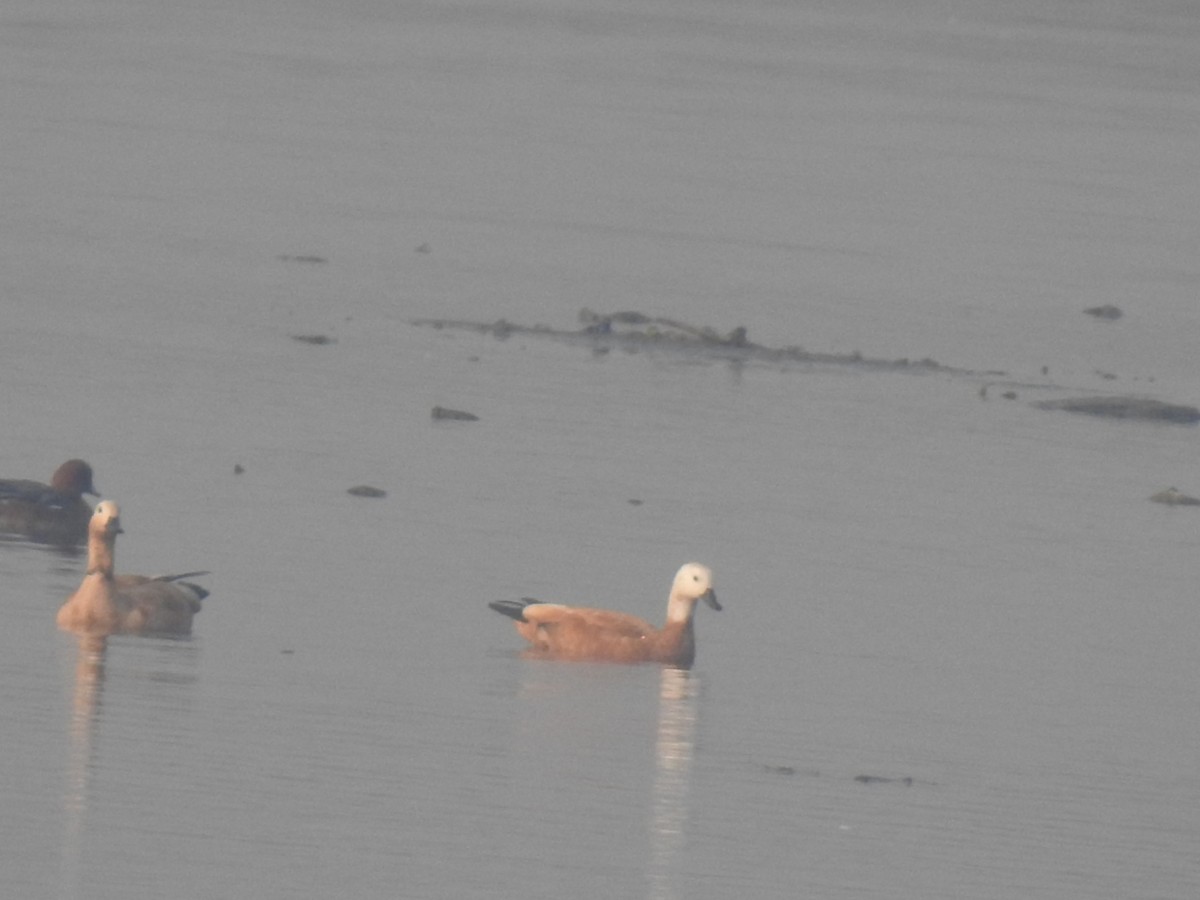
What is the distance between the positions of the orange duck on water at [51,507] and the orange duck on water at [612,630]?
8.91ft

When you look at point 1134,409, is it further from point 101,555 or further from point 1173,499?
point 101,555

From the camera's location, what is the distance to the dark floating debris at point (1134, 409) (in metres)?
23.5

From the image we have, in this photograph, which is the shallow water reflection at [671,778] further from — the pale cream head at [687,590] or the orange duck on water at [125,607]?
the orange duck on water at [125,607]

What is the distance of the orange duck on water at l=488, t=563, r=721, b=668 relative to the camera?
49.5 ft

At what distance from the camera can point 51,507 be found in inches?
662

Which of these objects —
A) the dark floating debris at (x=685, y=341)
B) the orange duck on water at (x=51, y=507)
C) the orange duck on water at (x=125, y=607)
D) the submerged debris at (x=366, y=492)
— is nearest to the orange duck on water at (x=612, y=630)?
the orange duck on water at (x=125, y=607)

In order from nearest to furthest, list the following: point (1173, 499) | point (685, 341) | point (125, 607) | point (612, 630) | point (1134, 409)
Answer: point (125, 607), point (612, 630), point (1173, 499), point (1134, 409), point (685, 341)

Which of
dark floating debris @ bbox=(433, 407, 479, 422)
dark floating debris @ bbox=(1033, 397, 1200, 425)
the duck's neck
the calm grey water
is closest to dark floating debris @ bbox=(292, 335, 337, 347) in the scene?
the calm grey water

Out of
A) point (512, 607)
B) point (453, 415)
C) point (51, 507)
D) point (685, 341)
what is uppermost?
point (685, 341)

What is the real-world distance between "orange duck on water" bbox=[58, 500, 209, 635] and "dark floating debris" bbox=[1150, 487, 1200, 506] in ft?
24.2

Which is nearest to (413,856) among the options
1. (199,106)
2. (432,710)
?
(432,710)

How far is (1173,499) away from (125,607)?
7.68m

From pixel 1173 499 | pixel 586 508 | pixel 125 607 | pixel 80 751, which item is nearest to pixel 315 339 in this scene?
pixel 586 508

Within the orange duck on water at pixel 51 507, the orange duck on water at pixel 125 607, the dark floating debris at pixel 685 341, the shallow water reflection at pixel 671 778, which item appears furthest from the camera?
the dark floating debris at pixel 685 341
